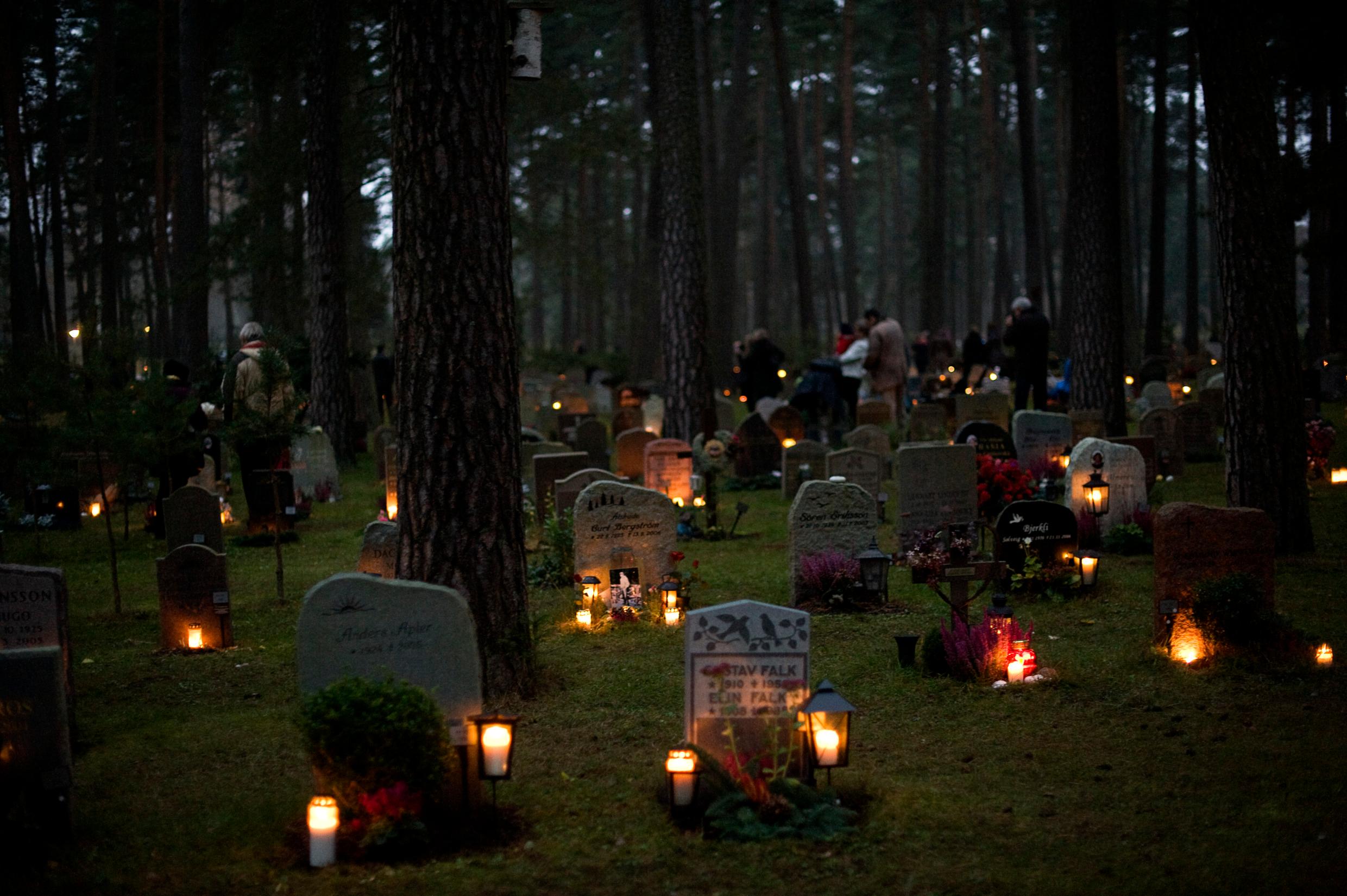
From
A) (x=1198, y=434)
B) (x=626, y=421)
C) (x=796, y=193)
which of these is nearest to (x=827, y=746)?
(x=1198, y=434)

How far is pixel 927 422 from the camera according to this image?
873 inches

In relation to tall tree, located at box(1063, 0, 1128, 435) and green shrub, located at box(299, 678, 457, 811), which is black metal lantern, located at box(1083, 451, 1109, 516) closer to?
tall tree, located at box(1063, 0, 1128, 435)

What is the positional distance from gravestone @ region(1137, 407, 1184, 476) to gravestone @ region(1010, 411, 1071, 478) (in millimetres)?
1991

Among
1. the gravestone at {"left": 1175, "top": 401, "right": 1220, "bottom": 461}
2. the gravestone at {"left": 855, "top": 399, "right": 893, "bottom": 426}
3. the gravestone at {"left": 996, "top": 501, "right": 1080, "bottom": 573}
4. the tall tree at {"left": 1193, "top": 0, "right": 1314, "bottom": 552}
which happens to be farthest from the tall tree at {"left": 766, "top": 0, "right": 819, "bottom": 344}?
the gravestone at {"left": 996, "top": 501, "right": 1080, "bottom": 573}

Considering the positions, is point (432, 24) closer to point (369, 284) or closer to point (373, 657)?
point (373, 657)

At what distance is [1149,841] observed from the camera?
5941mm

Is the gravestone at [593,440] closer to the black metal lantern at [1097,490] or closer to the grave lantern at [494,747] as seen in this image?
the black metal lantern at [1097,490]

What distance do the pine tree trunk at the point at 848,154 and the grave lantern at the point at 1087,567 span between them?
1218 inches

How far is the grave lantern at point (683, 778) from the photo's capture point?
245 inches

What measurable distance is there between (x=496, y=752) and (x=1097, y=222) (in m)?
15.2

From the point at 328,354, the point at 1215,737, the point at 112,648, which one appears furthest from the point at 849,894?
the point at 328,354

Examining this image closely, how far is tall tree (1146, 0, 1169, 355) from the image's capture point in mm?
32656

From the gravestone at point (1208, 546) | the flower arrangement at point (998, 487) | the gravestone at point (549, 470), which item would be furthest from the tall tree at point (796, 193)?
the gravestone at point (1208, 546)

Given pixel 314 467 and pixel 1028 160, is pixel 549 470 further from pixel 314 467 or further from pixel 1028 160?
pixel 1028 160
